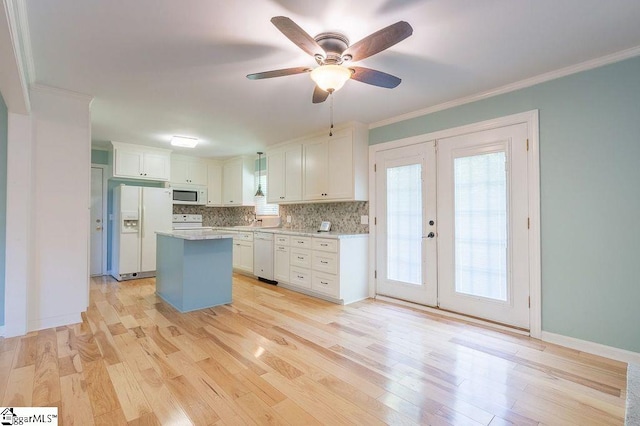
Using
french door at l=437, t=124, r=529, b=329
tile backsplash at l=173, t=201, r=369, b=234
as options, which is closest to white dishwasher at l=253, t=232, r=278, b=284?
tile backsplash at l=173, t=201, r=369, b=234

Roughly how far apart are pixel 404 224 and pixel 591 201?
176 centimetres

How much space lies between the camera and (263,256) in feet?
16.7

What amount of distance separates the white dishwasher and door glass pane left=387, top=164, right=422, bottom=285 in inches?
76.5

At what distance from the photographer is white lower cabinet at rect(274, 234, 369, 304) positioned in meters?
3.86

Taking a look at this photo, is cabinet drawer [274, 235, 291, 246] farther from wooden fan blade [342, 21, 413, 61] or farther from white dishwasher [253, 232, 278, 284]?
wooden fan blade [342, 21, 413, 61]

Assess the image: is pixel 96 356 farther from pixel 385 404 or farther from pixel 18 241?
pixel 385 404

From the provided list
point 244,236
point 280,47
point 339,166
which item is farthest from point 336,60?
point 244,236

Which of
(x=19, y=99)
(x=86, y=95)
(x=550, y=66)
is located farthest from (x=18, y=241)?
(x=550, y=66)

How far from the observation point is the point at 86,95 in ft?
10.3

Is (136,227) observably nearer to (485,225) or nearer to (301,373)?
(301,373)

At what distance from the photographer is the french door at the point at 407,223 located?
11.7 feet

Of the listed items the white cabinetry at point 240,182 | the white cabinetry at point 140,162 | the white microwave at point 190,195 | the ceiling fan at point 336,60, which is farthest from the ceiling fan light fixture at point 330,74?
the white microwave at point 190,195

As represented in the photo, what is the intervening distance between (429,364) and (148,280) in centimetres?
469

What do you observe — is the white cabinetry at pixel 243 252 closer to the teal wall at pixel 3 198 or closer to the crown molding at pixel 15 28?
the teal wall at pixel 3 198
